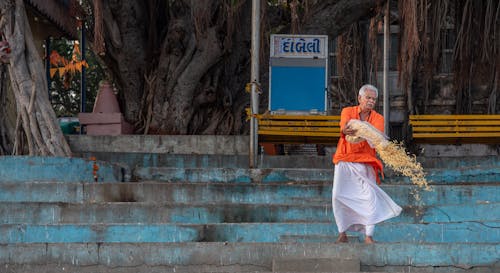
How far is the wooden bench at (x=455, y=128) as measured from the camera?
1307cm

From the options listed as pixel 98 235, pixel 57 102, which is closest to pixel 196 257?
pixel 98 235

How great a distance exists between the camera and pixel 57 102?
2656cm

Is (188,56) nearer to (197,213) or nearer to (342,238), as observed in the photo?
(197,213)

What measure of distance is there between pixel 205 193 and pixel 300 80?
442 cm

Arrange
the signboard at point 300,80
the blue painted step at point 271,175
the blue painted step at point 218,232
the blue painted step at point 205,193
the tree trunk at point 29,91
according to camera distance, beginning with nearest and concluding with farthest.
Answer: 1. the blue painted step at point 218,232
2. the blue painted step at point 205,193
3. the blue painted step at point 271,175
4. the tree trunk at point 29,91
5. the signboard at point 300,80

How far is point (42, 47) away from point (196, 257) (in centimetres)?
995

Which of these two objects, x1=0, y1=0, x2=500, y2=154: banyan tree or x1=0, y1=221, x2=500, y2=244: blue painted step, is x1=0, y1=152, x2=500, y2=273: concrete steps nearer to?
x1=0, y1=221, x2=500, y2=244: blue painted step

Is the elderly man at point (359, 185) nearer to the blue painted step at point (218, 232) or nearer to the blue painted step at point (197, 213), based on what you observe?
the blue painted step at point (218, 232)

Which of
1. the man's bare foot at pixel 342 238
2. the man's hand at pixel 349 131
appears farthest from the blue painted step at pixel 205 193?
the man's hand at pixel 349 131

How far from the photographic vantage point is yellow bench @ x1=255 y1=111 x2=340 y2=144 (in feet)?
39.9

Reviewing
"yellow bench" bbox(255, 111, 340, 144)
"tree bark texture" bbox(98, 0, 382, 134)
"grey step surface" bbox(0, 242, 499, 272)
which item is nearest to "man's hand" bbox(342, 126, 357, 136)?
"grey step surface" bbox(0, 242, 499, 272)

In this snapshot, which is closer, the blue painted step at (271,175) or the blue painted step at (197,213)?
the blue painted step at (197,213)

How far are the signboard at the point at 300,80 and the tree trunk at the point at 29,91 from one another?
3.53 m

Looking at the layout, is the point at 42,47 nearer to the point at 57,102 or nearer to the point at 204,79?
the point at 204,79
